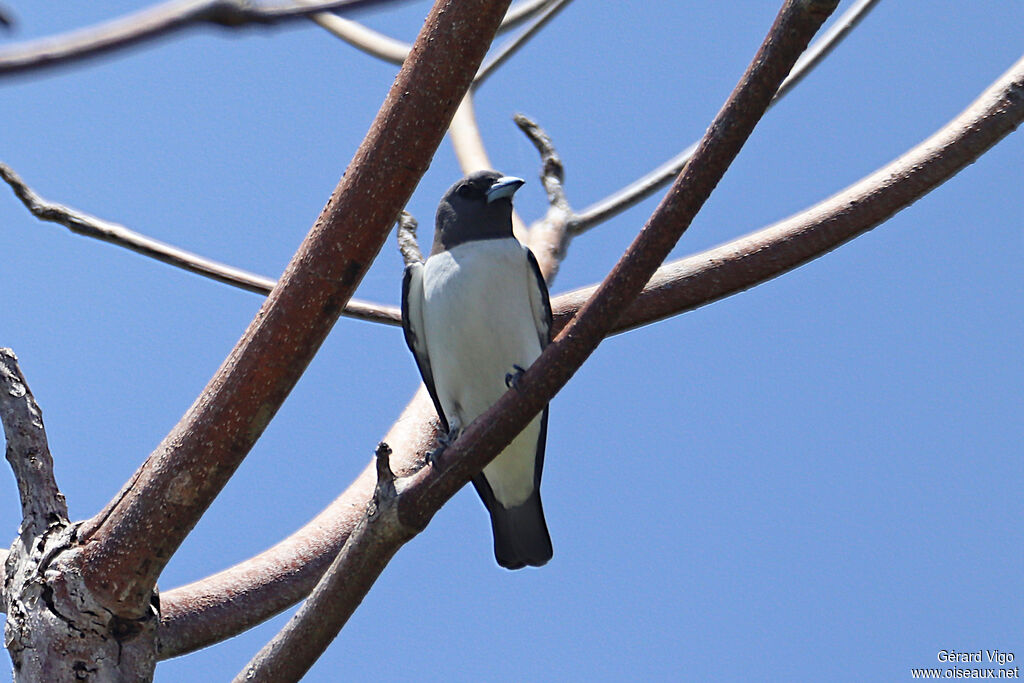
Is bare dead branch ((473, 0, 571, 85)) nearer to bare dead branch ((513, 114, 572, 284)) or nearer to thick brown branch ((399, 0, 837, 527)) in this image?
bare dead branch ((513, 114, 572, 284))

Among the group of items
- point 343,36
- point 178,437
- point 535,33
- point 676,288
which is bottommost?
point 178,437

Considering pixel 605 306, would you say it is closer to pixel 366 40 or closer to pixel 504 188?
pixel 504 188

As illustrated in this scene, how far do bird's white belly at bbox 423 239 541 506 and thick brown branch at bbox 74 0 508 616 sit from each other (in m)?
1.87

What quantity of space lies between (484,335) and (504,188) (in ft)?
3.11

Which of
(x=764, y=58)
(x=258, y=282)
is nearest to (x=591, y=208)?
(x=258, y=282)

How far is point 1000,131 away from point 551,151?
2.87 m

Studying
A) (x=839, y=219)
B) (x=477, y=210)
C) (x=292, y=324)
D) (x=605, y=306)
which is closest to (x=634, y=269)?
(x=605, y=306)

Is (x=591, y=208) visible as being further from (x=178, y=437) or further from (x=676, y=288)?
(x=178, y=437)

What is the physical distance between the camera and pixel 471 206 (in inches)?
226

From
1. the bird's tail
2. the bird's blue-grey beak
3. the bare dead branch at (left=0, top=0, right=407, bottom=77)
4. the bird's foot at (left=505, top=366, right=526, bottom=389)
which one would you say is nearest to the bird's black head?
the bird's blue-grey beak

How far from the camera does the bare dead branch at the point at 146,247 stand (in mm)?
4137

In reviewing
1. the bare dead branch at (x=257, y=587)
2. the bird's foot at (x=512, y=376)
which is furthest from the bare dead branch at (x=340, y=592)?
the bird's foot at (x=512, y=376)

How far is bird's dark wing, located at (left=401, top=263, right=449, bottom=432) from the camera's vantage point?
5395mm

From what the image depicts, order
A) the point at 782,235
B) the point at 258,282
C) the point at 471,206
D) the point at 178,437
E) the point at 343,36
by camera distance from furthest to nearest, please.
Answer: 1. the point at 343,36
2. the point at 471,206
3. the point at 258,282
4. the point at 782,235
5. the point at 178,437
